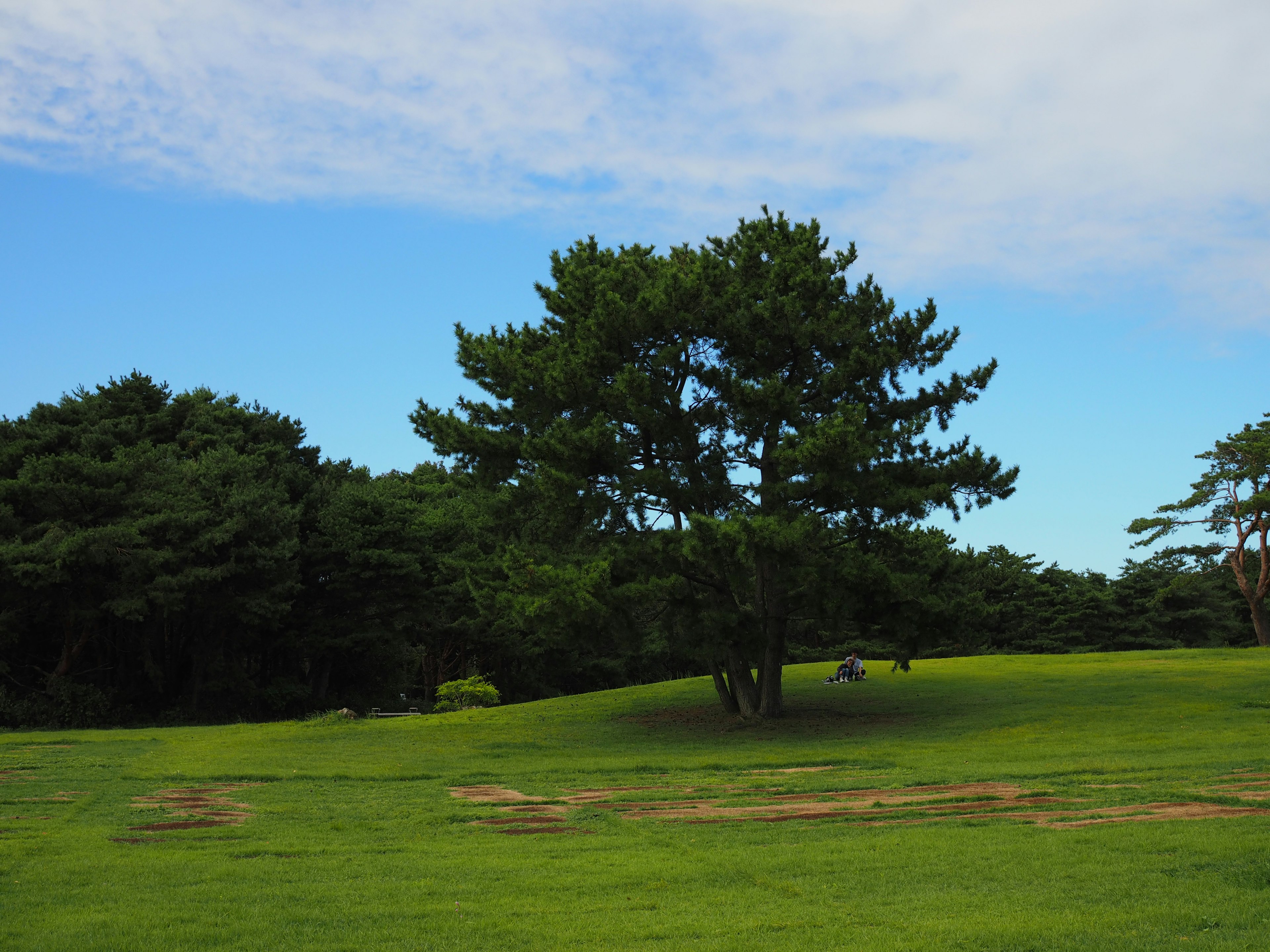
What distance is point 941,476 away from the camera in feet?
77.3

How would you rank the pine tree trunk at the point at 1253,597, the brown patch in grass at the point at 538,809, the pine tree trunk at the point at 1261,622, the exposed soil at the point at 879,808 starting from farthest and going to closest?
1. the pine tree trunk at the point at 1261,622
2. the pine tree trunk at the point at 1253,597
3. the brown patch in grass at the point at 538,809
4. the exposed soil at the point at 879,808

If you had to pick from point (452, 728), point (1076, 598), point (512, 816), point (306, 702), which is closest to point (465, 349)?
point (452, 728)

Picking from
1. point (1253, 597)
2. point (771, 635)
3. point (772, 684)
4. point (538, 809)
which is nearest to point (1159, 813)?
point (538, 809)

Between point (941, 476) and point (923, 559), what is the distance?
2.30 m

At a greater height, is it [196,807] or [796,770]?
[196,807]

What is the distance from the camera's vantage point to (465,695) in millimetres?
36875

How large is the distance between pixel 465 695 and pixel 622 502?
15996 mm

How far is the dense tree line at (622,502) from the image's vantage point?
22594 millimetres

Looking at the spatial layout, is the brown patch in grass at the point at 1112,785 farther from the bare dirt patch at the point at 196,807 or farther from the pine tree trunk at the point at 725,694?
the pine tree trunk at the point at 725,694

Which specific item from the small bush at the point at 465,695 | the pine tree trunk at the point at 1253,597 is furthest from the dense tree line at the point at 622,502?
the pine tree trunk at the point at 1253,597

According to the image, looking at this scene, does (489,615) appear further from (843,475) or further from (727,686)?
(843,475)

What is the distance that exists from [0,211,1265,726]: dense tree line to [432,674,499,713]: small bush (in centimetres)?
278

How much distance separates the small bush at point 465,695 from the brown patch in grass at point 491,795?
69.2ft

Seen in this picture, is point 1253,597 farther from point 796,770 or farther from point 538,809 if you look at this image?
point 538,809
